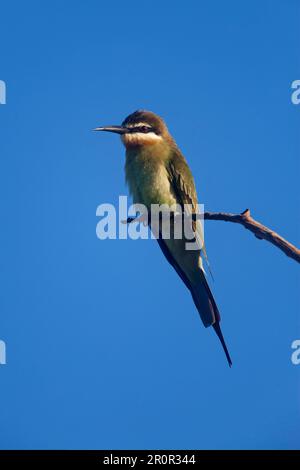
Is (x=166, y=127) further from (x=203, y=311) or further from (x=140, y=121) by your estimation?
(x=203, y=311)

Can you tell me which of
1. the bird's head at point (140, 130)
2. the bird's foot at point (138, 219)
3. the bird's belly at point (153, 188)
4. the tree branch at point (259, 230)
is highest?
the bird's head at point (140, 130)

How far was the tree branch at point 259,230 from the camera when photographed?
8.97 ft

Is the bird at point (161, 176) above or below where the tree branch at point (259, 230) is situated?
above

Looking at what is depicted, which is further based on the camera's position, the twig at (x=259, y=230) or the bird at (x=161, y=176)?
the bird at (x=161, y=176)

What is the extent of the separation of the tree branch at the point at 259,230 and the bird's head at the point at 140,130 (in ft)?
4.36

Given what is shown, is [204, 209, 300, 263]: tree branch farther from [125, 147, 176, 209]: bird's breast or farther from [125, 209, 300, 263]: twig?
[125, 147, 176, 209]: bird's breast

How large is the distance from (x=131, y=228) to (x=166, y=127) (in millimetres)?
740

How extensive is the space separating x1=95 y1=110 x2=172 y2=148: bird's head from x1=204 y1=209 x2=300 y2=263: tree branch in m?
1.33

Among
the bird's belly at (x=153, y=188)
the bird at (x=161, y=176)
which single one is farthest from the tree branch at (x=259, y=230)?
the bird's belly at (x=153, y=188)

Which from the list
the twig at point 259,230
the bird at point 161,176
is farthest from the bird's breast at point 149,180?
the twig at point 259,230

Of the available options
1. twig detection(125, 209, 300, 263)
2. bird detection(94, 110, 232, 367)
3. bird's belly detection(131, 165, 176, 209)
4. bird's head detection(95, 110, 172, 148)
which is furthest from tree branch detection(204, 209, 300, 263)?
bird's head detection(95, 110, 172, 148)

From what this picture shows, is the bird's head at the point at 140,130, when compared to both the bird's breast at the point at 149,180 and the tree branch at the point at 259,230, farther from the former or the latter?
the tree branch at the point at 259,230

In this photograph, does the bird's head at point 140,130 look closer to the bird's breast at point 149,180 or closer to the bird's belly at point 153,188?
the bird's breast at point 149,180
